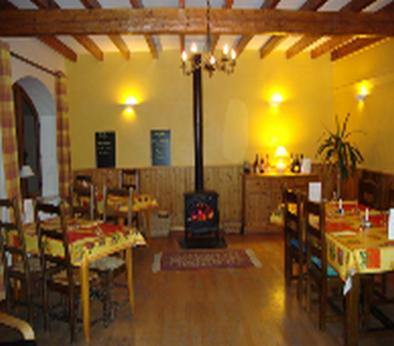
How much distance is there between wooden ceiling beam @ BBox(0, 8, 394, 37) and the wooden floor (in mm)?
2845

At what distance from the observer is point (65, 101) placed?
248 inches

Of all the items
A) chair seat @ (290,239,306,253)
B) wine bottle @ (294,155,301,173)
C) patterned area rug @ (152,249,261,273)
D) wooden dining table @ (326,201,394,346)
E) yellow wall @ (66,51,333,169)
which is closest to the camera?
wooden dining table @ (326,201,394,346)

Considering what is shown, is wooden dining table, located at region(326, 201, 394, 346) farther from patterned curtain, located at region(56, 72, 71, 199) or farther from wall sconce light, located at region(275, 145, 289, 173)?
patterned curtain, located at region(56, 72, 71, 199)

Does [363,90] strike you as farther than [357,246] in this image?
Yes

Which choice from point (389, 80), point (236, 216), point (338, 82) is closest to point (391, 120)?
point (389, 80)

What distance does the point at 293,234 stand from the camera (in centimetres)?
395

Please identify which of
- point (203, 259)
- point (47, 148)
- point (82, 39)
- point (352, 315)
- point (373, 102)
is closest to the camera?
point (352, 315)

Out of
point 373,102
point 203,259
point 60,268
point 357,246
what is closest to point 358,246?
point 357,246

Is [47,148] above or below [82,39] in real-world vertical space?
below

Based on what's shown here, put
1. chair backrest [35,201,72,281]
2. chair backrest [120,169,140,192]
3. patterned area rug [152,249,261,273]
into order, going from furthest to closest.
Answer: chair backrest [120,169,140,192]
patterned area rug [152,249,261,273]
chair backrest [35,201,72,281]

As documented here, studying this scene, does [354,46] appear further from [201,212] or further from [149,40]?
[201,212]

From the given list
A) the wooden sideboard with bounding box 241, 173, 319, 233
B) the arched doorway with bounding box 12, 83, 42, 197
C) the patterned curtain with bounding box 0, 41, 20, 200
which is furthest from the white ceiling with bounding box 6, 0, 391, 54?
the wooden sideboard with bounding box 241, 173, 319, 233

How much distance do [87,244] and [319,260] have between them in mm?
1982

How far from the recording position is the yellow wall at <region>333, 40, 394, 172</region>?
18.4 feet
